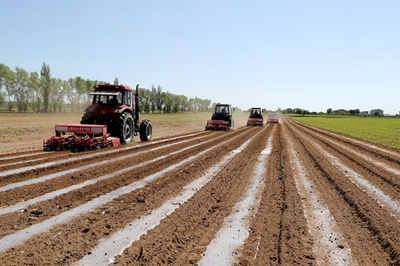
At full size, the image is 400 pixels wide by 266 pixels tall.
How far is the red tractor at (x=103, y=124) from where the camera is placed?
11414 millimetres

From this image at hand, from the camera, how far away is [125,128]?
13453 mm

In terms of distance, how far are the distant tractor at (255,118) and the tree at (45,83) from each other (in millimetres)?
43713

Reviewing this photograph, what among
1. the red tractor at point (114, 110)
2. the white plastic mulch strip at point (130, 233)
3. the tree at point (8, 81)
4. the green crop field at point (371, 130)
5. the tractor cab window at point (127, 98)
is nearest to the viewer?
the white plastic mulch strip at point (130, 233)

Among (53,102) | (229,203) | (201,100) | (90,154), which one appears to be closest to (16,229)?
(229,203)

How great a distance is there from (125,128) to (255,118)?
75.6 feet

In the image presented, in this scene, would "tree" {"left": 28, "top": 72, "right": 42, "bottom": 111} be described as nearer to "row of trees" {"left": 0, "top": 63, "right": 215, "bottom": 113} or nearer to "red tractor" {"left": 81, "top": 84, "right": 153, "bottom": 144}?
"row of trees" {"left": 0, "top": 63, "right": 215, "bottom": 113}

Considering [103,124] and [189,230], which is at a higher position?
[103,124]

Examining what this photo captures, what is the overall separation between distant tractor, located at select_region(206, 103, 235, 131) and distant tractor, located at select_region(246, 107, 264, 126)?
327 inches

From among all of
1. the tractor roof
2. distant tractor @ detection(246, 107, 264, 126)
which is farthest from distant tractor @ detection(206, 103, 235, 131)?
the tractor roof

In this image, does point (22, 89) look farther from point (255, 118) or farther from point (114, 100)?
point (114, 100)

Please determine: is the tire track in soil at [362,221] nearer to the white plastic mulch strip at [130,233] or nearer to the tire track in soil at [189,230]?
the tire track in soil at [189,230]

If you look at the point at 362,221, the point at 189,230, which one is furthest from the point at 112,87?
the point at 362,221

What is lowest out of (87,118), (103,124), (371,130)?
(371,130)

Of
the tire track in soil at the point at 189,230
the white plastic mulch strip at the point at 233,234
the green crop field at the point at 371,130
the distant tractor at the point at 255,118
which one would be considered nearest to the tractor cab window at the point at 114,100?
the tire track in soil at the point at 189,230
